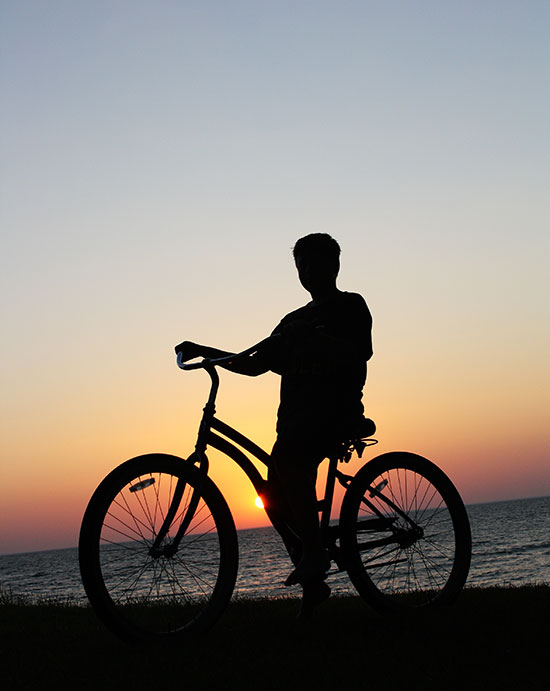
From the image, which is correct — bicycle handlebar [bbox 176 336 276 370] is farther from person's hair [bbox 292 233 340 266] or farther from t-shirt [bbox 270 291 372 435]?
person's hair [bbox 292 233 340 266]

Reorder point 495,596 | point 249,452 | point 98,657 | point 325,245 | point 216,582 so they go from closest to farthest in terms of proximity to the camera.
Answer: point 98,657, point 216,582, point 249,452, point 325,245, point 495,596

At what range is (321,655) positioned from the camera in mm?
3609

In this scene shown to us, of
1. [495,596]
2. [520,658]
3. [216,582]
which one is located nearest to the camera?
[520,658]

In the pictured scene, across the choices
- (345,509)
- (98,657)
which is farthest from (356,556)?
(98,657)

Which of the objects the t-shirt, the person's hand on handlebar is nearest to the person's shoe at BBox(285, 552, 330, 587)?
the t-shirt

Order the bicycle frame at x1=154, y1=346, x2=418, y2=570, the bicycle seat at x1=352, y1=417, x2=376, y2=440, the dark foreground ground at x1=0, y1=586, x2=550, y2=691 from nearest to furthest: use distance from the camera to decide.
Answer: the dark foreground ground at x1=0, y1=586, x2=550, y2=691 < the bicycle frame at x1=154, y1=346, x2=418, y2=570 < the bicycle seat at x1=352, y1=417, x2=376, y2=440

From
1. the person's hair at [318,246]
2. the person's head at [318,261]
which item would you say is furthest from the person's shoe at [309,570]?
the person's hair at [318,246]

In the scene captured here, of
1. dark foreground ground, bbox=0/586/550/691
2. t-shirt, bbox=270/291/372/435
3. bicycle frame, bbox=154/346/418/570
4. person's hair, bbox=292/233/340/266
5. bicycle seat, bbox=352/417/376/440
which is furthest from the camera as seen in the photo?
person's hair, bbox=292/233/340/266

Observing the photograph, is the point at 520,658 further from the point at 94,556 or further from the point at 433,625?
the point at 94,556

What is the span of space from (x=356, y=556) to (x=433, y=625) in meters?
0.64

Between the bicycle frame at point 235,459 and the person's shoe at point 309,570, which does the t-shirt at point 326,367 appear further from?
the person's shoe at point 309,570

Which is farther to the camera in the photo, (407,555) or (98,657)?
(407,555)

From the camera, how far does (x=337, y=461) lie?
4.61 meters

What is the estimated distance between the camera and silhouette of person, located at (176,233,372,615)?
4277mm
